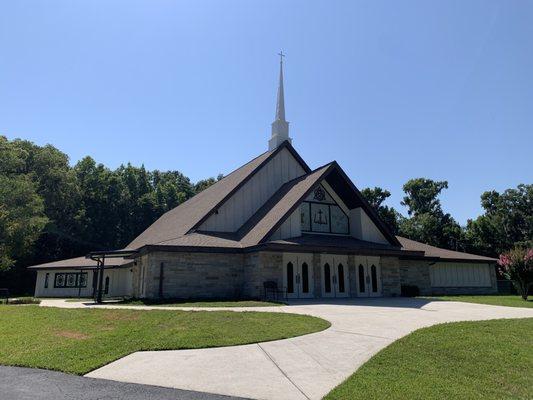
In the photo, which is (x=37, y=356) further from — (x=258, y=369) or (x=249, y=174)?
(x=249, y=174)

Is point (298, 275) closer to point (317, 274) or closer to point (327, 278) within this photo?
point (317, 274)

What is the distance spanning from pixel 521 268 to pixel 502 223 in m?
36.1

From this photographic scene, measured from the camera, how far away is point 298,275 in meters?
20.4

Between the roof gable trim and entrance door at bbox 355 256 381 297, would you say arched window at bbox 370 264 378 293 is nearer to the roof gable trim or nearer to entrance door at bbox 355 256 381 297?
entrance door at bbox 355 256 381 297

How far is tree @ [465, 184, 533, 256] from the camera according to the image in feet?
173

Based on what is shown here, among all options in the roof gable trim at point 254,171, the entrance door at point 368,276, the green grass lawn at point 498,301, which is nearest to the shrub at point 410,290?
the entrance door at point 368,276

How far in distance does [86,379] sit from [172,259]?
12760 millimetres

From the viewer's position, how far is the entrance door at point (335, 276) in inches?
832

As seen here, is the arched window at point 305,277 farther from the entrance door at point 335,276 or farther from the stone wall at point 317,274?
the entrance door at point 335,276

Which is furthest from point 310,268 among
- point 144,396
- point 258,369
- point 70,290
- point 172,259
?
point 70,290

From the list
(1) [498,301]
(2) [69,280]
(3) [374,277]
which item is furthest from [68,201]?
(1) [498,301]

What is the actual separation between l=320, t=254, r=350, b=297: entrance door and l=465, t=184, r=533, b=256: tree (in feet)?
125

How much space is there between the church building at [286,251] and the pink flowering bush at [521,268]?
178 inches

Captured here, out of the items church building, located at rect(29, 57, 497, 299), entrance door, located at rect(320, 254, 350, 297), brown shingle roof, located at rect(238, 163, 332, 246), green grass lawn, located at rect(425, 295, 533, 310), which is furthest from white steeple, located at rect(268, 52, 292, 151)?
green grass lawn, located at rect(425, 295, 533, 310)
